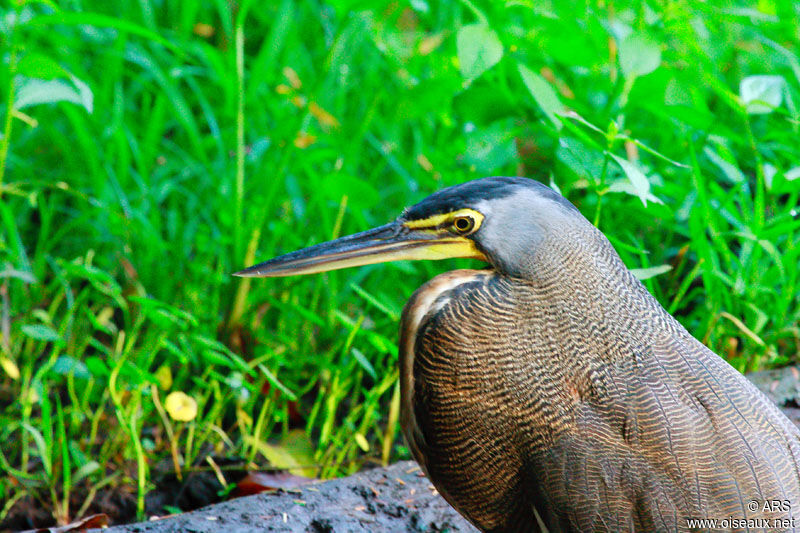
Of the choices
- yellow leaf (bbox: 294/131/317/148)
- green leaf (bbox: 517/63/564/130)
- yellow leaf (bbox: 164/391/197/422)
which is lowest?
yellow leaf (bbox: 164/391/197/422)

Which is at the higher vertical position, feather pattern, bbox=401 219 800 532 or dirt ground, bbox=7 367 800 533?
feather pattern, bbox=401 219 800 532

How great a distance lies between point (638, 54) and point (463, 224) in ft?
3.33

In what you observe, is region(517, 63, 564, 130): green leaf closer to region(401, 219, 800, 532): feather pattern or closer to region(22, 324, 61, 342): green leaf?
region(401, 219, 800, 532): feather pattern

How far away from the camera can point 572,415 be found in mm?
2072

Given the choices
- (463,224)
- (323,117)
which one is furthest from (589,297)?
(323,117)

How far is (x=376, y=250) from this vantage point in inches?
87.5

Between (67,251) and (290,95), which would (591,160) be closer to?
(290,95)

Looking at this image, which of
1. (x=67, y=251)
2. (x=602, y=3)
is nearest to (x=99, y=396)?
(x=67, y=251)

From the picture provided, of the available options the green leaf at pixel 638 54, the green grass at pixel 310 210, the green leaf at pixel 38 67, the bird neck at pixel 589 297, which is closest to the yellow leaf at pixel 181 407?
the green grass at pixel 310 210

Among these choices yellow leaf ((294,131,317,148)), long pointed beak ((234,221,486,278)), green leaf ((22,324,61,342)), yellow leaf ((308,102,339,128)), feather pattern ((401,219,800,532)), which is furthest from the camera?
yellow leaf ((308,102,339,128))

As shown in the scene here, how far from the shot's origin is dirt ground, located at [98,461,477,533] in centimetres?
239

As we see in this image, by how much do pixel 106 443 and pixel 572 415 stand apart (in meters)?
1.53

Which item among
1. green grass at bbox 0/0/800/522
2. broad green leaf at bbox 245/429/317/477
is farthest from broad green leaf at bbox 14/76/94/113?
broad green leaf at bbox 245/429/317/477

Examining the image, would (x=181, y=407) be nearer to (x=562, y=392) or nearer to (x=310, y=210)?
(x=310, y=210)
